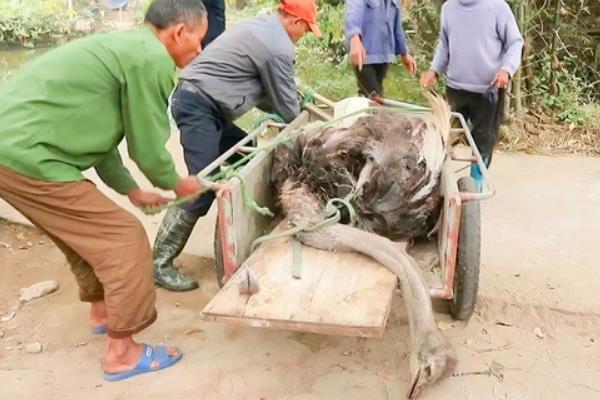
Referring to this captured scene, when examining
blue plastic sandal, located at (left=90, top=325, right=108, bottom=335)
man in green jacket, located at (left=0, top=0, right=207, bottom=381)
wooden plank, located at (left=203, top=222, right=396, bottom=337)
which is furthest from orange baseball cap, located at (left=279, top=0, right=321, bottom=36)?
blue plastic sandal, located at (left=90, top=325, right=108, bottom=335)

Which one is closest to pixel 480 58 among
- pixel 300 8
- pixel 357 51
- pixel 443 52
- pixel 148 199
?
pixel 443 52

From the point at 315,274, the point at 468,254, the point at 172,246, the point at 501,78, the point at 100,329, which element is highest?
the point at 501,78

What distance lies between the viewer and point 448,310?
3.59 metres

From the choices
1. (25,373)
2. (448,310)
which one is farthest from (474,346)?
(25,373)

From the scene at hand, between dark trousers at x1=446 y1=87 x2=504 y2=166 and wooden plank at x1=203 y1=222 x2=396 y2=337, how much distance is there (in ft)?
7.40

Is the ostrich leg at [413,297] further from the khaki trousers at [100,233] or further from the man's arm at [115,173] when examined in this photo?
the man's arm at [115,173]

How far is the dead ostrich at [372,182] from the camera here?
2970 millimetres

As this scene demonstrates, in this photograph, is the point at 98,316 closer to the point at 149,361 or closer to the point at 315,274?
the point at 149,361

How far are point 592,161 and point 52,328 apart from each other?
4.79 metres

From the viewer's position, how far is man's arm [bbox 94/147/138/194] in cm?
314

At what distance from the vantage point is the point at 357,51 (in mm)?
5258

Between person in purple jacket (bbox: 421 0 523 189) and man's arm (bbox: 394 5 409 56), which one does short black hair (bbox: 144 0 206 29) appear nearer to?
person in purple jacket (bbox: 421 0 523 189)

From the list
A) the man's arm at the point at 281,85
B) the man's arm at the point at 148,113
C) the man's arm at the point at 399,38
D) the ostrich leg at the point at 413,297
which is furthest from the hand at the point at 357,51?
the man's arm at the point at 148,113

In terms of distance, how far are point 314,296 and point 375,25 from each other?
328 centimetres
